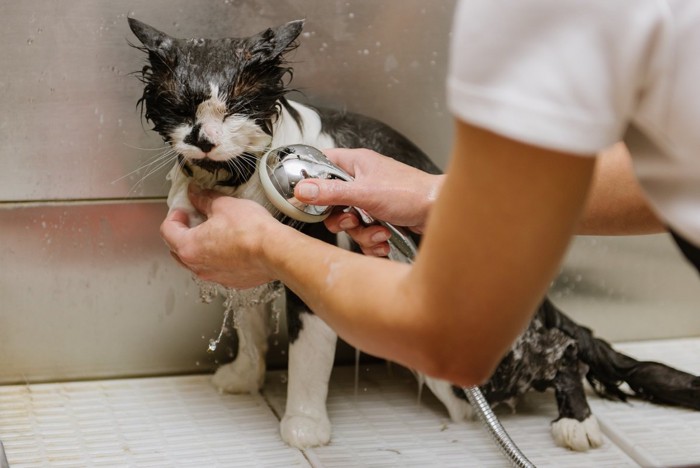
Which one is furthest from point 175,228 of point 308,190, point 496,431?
point 496,431

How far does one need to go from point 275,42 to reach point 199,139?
17cm

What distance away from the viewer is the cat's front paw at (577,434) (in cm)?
138

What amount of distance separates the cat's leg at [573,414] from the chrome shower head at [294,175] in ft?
1.50

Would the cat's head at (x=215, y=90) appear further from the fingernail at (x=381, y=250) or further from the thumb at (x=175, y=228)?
the fingernail at (x=381, y=250)

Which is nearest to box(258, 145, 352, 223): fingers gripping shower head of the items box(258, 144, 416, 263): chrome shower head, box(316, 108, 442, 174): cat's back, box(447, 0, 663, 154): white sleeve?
box(258, 144, 416, 263): chrome shower head

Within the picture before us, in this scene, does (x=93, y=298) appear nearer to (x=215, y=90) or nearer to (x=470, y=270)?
(x=215, y=90)

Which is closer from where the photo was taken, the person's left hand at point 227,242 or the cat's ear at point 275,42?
the person's left hand at point 227,242

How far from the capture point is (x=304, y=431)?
1359 millimetres

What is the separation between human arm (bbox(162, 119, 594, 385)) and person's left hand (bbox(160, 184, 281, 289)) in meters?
0.18

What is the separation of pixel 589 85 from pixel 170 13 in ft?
3.35

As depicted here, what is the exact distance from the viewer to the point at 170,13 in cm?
142

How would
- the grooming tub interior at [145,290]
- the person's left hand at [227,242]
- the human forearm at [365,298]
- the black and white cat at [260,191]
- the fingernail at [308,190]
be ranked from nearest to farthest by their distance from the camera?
the human forearm at [365,298], the person's left hand at [227,242], the fingernail at [308,190], the black and white cat at [260,191], the grooming tub interior at [145,290]

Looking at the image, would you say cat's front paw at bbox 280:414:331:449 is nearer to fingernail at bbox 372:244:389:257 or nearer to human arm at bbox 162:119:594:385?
fingernail at bbox 372:244:389:257

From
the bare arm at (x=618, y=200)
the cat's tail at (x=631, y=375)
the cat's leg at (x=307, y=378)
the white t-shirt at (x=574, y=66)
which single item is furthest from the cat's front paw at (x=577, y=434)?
the white t-shirt at (x=574, y=66)
